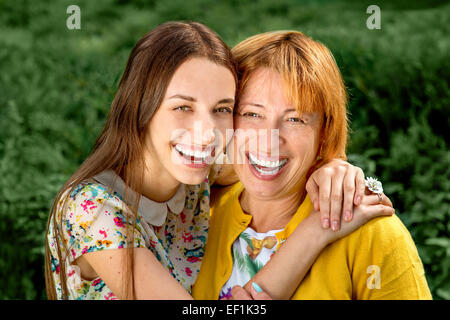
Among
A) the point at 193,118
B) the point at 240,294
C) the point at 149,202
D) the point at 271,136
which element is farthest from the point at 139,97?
the point at 240,294

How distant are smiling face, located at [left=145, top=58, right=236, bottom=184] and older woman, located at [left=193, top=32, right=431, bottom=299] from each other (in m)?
0.15

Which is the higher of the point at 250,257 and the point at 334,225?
the point at 334,225

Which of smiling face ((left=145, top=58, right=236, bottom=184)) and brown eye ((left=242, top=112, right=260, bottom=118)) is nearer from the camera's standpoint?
smiling face ((left=145, top=58, right=236, bottom=184))

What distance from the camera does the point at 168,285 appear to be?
2.14 m

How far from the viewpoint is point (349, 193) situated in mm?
2217

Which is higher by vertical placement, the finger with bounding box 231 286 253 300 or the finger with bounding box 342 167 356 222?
the finger with bounding box 342 167 356 222

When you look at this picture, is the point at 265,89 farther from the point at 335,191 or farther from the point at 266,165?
the point at 335,191

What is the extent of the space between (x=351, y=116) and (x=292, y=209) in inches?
74.9

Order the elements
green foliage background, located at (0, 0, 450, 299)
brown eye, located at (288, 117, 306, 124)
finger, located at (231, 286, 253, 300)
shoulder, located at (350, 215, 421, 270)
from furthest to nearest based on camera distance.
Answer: green foliage background, located at (0, 0, 450, 299)
brown eye, located at (288, 117, 306, 124)
finger, located at (231, 286, 253, 300)
shoulder, located at (350, 215, 421, 270)

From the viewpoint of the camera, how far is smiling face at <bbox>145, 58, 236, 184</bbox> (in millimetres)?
2242

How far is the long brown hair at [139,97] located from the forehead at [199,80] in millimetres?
25

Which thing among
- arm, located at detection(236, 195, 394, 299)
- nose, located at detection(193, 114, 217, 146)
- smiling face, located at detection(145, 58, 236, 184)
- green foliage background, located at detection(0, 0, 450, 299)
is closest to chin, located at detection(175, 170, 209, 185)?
smiling face, located at detection(145, 58, 236, 184)

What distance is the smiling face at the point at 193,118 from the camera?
224 cm

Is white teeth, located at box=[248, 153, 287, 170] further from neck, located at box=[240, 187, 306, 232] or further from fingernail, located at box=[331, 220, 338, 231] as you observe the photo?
fingernail, located at box=[331, 220, 338, 231]
